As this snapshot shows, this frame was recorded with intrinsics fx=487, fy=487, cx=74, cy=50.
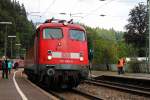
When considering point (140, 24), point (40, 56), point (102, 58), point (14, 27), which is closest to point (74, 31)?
point (40, 56)

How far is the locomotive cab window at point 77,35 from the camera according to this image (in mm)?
24720

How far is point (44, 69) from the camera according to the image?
23.5 metres

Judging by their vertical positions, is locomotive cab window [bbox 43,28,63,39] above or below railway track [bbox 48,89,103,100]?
above

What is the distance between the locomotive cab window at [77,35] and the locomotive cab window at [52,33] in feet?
1.84

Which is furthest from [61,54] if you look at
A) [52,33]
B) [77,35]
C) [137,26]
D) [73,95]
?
[137,26]

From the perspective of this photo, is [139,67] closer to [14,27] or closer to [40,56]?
[40,56]

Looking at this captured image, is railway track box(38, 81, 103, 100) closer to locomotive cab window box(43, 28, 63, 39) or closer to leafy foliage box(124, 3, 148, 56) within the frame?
locomotive cab window box(43, 28, 63, 39)

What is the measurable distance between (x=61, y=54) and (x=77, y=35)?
1667mm

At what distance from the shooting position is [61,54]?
78.2 feet

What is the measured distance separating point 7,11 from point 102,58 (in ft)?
180

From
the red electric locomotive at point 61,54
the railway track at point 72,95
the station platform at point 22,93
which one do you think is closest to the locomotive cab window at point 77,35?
the red electric locomotive at point 61,54

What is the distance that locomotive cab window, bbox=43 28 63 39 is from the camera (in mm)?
24500

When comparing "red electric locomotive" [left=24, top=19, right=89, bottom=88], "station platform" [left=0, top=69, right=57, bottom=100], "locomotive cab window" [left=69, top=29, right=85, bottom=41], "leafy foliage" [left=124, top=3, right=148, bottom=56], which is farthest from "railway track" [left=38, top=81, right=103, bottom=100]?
"leafy foliage" [left=124, top=3, right=148, bottom=56]

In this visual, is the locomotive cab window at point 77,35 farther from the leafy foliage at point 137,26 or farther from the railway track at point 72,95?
the leafy foliage at point 137,26
